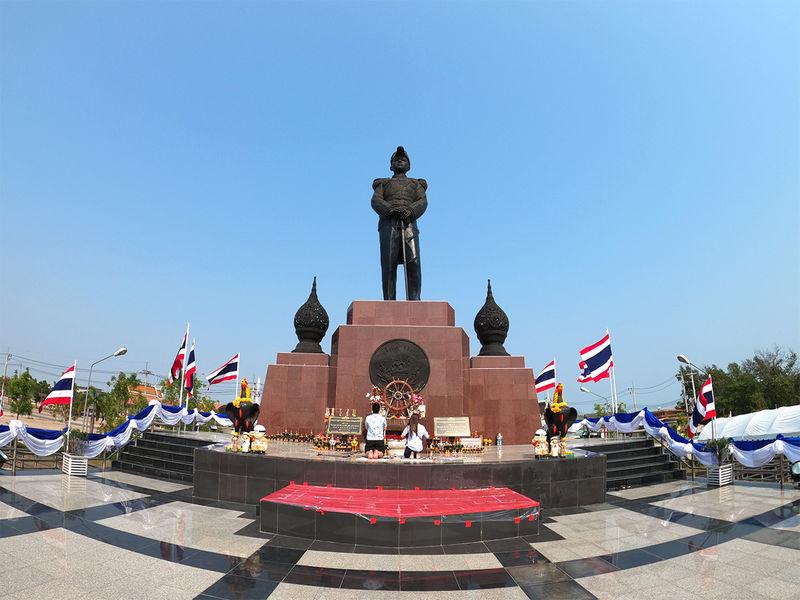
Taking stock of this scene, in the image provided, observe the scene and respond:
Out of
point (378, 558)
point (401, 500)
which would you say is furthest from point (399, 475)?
point (378, 558)

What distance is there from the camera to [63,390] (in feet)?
47.0

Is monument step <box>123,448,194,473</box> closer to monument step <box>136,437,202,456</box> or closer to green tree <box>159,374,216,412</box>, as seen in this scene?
monument step <box>136,437,202,456</box>

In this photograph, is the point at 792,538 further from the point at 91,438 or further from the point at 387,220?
the point at 91,438

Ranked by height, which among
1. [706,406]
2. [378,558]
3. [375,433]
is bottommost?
[378,558]

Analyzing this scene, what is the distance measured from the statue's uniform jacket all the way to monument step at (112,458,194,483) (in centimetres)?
852

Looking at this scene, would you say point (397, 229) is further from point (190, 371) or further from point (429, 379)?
point (190, 371)

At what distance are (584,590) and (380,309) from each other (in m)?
10.7

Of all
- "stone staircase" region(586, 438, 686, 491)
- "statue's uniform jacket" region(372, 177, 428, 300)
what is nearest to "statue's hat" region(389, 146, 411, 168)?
"statue's uniform jacket" region(372, 177, 428, 300)

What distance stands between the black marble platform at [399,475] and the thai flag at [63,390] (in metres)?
6.76

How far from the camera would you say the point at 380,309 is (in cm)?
1530

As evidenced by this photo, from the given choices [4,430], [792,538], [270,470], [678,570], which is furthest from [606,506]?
[4,430]

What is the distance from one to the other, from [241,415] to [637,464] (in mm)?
11976

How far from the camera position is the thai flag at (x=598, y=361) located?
18375mm

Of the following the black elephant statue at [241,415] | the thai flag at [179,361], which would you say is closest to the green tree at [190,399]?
the thai flag at [179,361]
